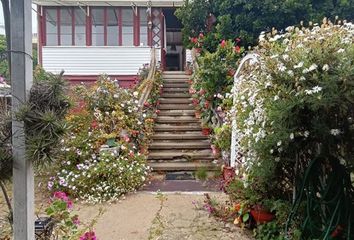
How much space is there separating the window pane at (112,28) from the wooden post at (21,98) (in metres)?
12.3

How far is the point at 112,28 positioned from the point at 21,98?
1261 centimetres

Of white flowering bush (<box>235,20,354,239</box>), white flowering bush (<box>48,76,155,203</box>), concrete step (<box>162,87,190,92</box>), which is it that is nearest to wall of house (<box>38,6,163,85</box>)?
concrete step (<box>162,87,190,92</box>)

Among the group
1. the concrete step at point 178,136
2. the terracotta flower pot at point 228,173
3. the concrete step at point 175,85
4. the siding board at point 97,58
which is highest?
the siding board at point 97,58

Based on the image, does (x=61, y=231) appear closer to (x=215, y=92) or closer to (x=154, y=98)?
(x=215, y=92)

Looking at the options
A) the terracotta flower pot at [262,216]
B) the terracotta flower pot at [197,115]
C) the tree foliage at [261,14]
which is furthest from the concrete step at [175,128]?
the terracotta flower pot at [262,216]

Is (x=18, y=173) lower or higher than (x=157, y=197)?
higher

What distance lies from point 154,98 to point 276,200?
6.16 m

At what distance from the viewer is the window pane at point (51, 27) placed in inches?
556

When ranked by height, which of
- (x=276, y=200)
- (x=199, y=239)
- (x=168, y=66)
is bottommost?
(x=199, y=239)

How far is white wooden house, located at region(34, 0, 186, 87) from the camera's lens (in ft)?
45.6

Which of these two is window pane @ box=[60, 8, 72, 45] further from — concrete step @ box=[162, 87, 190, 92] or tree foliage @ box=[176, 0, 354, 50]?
tree foliage @ box=[176, 0, 354, 50]

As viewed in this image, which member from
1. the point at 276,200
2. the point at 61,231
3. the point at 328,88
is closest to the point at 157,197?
the point at 276,200

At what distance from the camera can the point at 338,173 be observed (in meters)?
3.25

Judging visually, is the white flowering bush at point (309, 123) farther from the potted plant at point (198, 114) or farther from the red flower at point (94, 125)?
the potted plant at point (198, 114)
